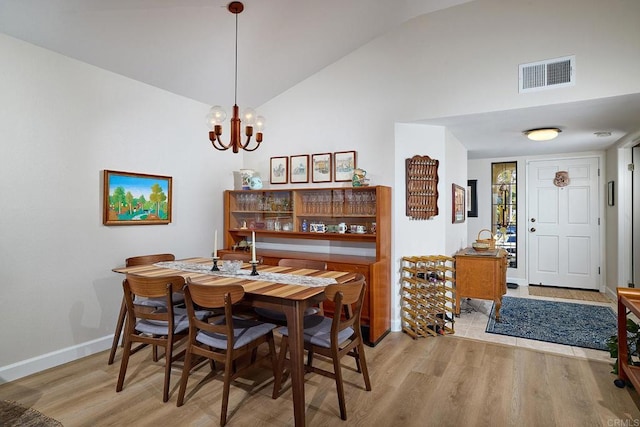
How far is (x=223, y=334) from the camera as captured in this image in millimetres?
2285

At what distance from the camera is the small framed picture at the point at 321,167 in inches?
167

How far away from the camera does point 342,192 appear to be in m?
3.99

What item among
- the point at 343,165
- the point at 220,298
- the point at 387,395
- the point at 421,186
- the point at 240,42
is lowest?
the point at 387,395

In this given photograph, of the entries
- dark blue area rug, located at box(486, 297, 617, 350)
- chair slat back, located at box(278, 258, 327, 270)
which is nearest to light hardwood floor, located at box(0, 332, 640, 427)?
dark blue area rug, located at box(486, 297, 617, 350)

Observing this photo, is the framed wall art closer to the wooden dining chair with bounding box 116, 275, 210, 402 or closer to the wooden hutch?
the wooden hutch

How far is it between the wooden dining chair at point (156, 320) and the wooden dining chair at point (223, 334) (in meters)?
0.16

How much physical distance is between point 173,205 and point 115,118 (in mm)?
1079

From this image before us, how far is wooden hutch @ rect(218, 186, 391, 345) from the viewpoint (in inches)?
140

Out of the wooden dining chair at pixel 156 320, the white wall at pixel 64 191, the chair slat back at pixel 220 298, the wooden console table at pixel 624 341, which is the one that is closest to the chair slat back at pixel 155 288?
the wooden dining chair at pixel 156 320

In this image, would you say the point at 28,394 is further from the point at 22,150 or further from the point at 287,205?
the point at 287,205

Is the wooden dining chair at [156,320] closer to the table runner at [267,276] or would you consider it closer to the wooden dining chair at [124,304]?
the wooden dining chair at [124,304]

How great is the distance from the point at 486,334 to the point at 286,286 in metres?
2.52

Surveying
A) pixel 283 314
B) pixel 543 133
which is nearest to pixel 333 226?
pixel 283 314

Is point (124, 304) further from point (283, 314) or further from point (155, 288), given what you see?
point (283, 314)
